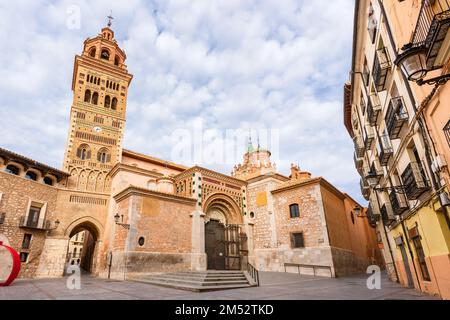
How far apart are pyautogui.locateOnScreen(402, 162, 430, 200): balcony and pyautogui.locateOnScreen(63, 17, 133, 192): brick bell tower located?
2188cm

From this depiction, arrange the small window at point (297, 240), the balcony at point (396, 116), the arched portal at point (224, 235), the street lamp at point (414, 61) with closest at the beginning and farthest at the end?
the street lamp at point (414, 61)
the balcony at point (396, 116)
the small window at point (297, 240)
the arched portal at point (224, 235)

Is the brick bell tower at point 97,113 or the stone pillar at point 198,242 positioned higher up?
the brick bell tower at point 97,113

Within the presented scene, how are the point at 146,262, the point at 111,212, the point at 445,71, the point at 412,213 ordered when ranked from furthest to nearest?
the point at 111,212 < the point at 146,262 < the point at 412,213 < the point at 445,71

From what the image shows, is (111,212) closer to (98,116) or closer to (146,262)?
(146,262)

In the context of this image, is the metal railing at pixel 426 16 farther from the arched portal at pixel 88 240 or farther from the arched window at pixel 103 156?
the arched window at pixel 103 156

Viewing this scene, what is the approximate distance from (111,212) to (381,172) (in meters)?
18.8

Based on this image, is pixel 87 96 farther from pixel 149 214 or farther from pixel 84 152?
pixel 149 214

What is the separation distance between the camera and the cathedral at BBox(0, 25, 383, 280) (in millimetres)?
17000

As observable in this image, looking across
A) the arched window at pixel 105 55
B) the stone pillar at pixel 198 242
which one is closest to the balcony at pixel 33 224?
the stone pillar at pixel 198 242

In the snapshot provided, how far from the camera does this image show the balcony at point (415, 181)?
23.6ft

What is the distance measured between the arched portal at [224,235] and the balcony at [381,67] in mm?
14569

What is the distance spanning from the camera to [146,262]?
15758 millimetres

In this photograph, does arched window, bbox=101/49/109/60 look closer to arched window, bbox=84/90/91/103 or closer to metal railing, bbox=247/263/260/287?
arched window, bbox=84/90/91/103

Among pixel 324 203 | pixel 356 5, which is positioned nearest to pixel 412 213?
pixel 356 5
